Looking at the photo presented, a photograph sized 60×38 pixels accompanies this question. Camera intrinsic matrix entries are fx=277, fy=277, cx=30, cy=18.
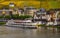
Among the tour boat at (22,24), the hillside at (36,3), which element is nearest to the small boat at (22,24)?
the tour boat at (22,24)

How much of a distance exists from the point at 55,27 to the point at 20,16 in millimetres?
1778

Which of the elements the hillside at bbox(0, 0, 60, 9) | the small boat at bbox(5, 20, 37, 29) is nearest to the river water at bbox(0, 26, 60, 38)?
the small boat at bbox(5, 20, 37, 29)

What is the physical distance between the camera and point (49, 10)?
44.0ft

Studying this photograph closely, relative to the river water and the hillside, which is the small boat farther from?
the hillside

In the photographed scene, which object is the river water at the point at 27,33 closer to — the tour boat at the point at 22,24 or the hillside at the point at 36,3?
the tour boat at the point at 22,24

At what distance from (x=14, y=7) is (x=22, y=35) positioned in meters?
2.00

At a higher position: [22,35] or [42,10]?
[42,10]

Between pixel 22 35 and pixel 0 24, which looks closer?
pixel 22 35

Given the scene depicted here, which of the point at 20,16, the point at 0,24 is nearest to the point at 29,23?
the point at 20,16

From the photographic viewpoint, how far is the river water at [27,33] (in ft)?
38.8

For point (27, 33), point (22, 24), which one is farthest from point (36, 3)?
point (27, 33)

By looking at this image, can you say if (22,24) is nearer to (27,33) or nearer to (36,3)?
(27,33)

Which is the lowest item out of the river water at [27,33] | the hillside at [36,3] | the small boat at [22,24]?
the river water at [27,33]

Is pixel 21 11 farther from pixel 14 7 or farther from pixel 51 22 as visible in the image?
pixel 51 22
